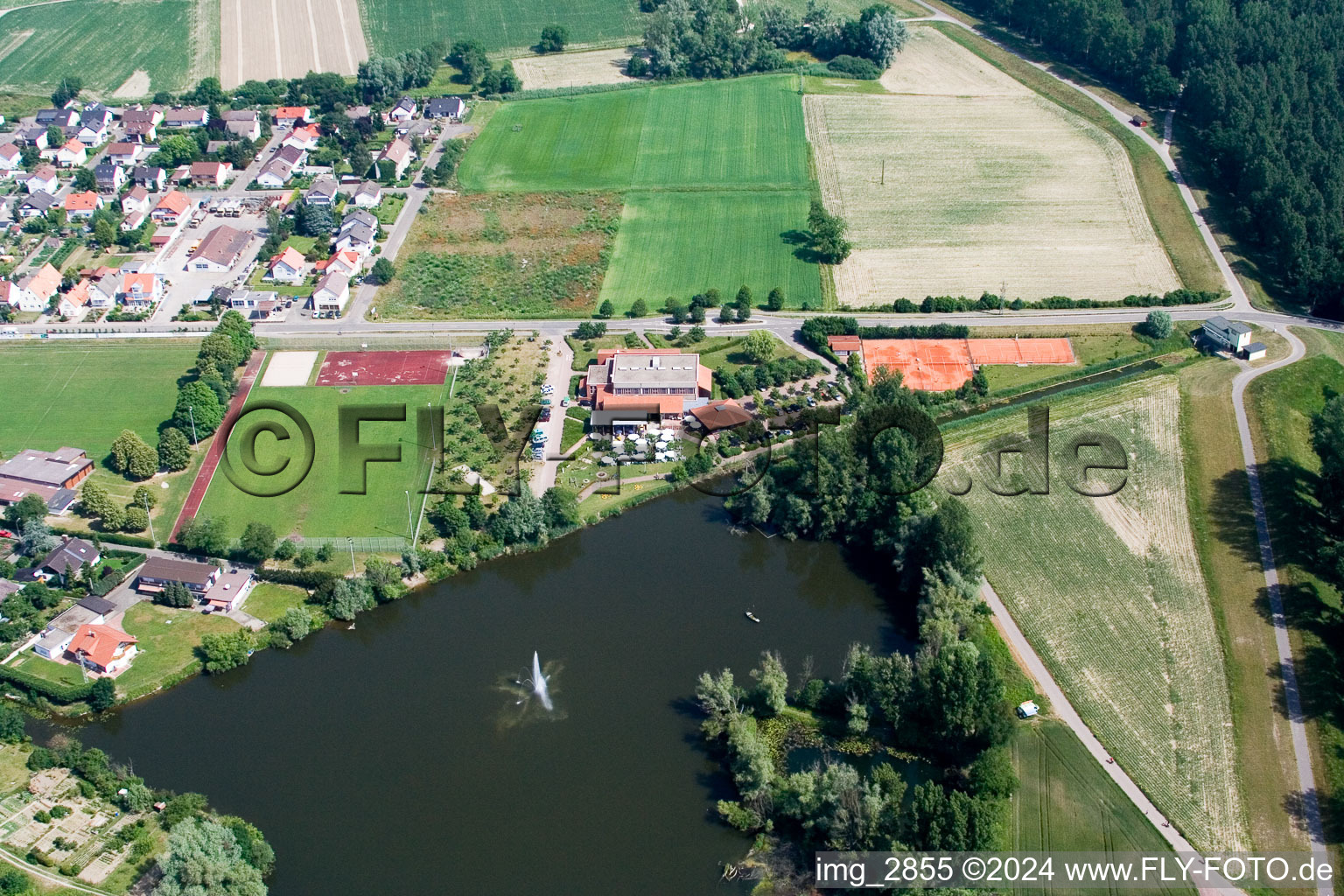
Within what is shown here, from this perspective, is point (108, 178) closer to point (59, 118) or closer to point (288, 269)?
point (59, 118)

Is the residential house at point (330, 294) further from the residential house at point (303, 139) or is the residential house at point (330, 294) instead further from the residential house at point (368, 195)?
the residential house at point (303, 139)

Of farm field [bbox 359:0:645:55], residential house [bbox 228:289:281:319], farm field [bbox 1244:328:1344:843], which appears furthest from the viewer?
farm field [bbox 359:0:645:55]

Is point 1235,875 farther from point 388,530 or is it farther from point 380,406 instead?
point 380,406

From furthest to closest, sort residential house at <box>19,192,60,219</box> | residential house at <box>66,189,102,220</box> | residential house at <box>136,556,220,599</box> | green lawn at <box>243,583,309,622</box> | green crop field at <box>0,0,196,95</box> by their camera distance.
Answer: green crop field at <box>0,0,196,95</box> → residential house at <box>66,189,102,220</box> → residential house at <box>19,192,60,219</box> → residential house at <box>136,556,220,599</box> → green lawn at <box>243,583,309,622</box>

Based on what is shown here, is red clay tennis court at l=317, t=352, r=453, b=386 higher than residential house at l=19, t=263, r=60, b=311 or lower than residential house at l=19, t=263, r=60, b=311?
lower

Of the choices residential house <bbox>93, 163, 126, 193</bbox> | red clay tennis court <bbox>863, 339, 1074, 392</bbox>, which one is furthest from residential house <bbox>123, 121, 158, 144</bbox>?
red clay tennis court <bbox>863, 339, 1074, 392</bbox>

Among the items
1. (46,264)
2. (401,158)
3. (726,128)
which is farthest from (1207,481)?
(46,264)

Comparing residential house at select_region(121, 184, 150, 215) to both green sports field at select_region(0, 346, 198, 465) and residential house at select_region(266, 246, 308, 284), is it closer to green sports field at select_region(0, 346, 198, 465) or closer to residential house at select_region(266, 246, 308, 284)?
residential house at select_region(266, 246, 308, 284)
